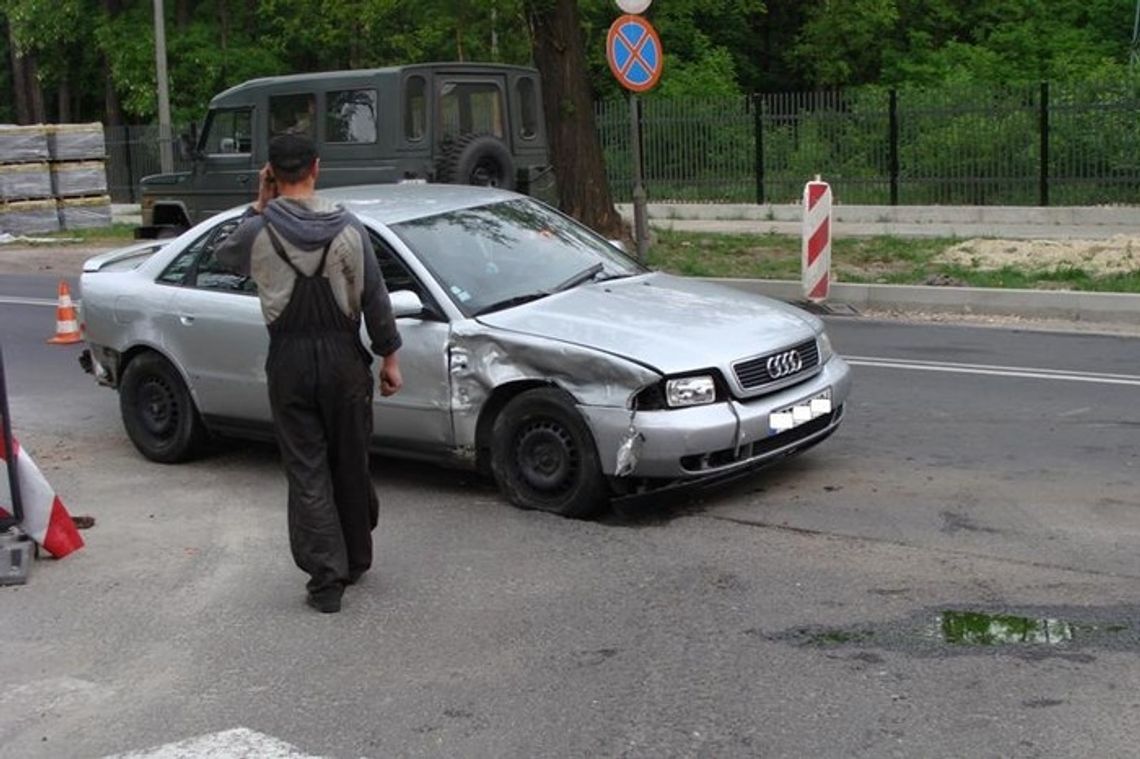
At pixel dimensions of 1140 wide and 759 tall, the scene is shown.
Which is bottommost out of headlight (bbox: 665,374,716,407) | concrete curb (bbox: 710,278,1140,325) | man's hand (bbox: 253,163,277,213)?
concrete curb (bbox: 710,278,1140,325)

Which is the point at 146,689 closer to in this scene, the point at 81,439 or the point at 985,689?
the point at 985,689

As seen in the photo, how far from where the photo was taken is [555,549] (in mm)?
6242

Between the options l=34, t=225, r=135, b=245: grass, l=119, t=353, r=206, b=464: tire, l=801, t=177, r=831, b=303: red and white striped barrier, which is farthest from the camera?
l=34, t=225, r=135, b=245: grass

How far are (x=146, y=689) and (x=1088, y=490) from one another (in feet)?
14.9

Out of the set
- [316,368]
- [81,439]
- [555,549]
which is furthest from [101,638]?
[81,439]

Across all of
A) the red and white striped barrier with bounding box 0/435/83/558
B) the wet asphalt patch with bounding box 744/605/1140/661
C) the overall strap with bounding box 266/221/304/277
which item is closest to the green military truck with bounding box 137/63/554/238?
the red and white striped barrier with bounding box 0/435/83/558

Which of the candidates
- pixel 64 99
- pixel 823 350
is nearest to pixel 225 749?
pixel 823 350

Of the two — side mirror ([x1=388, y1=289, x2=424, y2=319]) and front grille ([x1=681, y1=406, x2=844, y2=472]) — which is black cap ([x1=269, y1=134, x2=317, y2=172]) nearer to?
side mirror ([x1=388, y1=289, x2=424, y2=319])

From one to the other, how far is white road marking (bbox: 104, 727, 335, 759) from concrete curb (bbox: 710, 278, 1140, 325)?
10736 millimetres

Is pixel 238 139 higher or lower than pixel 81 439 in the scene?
higher

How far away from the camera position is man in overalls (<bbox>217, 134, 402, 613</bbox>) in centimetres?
538

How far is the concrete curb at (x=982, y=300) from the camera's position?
43.5ft

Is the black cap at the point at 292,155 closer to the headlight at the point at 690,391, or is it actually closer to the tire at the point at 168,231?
the headlight at the point at 690,391

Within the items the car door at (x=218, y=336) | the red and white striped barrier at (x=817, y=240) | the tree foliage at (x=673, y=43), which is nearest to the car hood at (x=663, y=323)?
the car door at (x=218, y=336)
